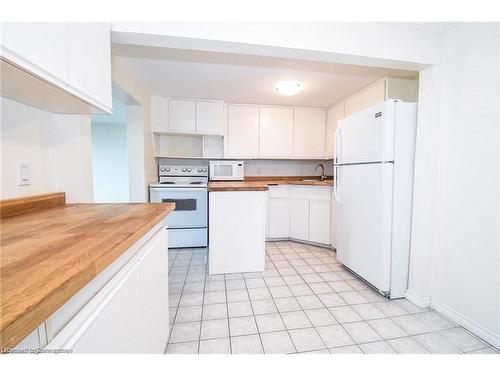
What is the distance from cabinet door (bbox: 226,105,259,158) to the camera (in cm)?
340

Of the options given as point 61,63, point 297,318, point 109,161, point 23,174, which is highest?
point 61,63

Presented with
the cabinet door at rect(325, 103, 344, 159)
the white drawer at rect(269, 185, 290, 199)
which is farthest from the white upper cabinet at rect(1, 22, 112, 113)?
the cabinet door at rect(325, 103, 344, 159)

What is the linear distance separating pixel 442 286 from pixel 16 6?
2.70 metres

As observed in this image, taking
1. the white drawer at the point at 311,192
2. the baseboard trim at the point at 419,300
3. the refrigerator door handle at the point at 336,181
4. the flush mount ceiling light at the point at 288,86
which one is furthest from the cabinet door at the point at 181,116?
the baseboard trim at the point at 419,300

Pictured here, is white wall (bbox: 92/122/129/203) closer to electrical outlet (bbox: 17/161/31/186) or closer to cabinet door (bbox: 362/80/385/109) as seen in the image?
electrical outlet (bbox: 17/161/31/186)

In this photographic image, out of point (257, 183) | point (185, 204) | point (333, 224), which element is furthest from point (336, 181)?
point (185, 204)

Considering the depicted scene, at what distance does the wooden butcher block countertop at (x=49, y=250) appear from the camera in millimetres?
369

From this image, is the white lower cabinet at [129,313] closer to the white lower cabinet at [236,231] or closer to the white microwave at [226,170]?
the white lower cabinet at [236,231]

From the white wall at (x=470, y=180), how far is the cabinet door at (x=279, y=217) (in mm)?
1824

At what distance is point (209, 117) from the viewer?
3277 millimetres

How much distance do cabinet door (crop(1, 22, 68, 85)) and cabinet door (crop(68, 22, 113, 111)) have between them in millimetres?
43

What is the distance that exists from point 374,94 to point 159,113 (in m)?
2.76

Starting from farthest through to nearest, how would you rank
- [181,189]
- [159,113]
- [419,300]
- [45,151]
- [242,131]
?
[242,131], [159,113], [181,189], [419,300], [45,151]

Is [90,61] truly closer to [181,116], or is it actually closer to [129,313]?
[129,313]
